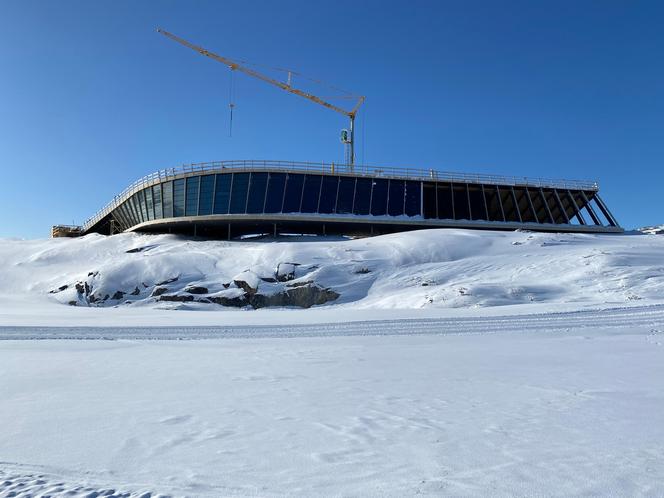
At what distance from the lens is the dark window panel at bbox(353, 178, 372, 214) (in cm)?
4250

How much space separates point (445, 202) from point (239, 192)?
2021 centimetres

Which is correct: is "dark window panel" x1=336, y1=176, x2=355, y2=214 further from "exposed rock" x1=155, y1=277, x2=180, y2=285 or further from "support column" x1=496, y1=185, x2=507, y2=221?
"exposed rock" x1=155, y1=277, x2=180, y2=285

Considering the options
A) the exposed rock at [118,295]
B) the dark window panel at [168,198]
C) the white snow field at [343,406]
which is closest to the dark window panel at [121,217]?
the dark window panel at [168,198]

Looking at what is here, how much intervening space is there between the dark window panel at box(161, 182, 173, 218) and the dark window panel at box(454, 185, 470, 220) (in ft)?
91.5

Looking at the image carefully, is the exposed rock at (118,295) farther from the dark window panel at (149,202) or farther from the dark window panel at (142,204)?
the dark window panel at (142,204)

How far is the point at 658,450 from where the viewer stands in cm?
374

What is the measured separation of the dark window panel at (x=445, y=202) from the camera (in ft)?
148

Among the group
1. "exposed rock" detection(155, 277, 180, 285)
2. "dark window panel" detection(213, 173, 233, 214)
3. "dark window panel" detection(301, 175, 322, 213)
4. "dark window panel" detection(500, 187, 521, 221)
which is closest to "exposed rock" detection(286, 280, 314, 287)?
"exposed rock" detection(155, 277, 180, 285)

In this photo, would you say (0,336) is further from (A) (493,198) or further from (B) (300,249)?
(A) (493,198)

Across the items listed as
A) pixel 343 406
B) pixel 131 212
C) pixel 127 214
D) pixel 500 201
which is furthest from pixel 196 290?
pixel 500 201

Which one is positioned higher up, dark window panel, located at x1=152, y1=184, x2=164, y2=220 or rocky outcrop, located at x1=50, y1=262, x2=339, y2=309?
dark window panel, located at x1=152, y1=184, x2=164, y2=220

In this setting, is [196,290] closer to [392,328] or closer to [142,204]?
[392,328]

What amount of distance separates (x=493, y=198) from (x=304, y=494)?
160ft

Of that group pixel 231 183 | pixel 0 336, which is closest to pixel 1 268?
pixel 231 183
